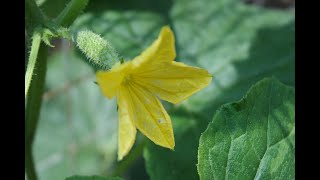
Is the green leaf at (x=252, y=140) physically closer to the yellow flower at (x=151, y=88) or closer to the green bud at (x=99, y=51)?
the yellow flower at (x=151, y=88)

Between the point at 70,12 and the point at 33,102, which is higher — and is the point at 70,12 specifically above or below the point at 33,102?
above

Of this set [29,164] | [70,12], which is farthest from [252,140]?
[29,164]

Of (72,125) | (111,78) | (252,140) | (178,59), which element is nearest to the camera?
(111,78)

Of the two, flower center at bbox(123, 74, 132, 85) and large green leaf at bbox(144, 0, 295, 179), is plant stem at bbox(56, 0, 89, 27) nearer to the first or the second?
flower center at bbox(123, 74, 132, 85)

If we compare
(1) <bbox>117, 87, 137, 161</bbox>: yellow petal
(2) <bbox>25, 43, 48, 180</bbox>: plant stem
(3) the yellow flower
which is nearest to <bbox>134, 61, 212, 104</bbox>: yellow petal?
(3) the yellow flower

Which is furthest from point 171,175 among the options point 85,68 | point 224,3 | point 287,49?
point 85,68

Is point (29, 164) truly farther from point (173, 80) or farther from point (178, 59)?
point (178, 59)
